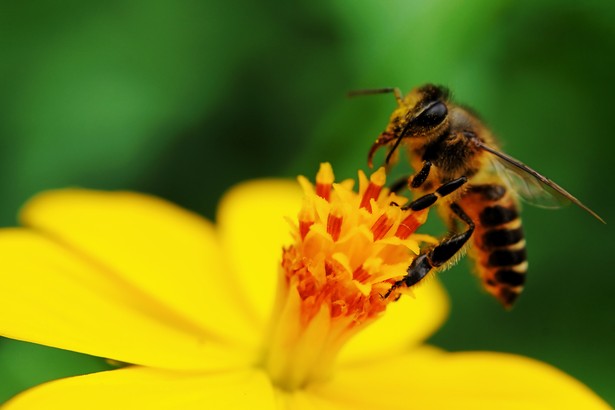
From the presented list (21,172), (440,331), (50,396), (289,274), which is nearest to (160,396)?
(50,396)

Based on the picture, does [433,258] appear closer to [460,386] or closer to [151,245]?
[460,386]

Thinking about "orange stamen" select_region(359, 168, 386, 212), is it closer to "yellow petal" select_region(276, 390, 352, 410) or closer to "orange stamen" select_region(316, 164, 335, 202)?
"orange stamen" select_region(316, 164, 335, 202)

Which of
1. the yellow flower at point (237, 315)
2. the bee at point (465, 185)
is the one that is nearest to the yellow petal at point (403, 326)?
the yellow flower at point (237, 315)

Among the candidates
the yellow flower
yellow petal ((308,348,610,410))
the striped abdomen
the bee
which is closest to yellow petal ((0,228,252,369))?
the yellow flower

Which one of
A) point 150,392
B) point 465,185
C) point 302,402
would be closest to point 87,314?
point 150,392

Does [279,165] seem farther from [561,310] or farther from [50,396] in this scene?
[50,396]

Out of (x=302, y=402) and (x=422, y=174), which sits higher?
(x=422, y=174)
